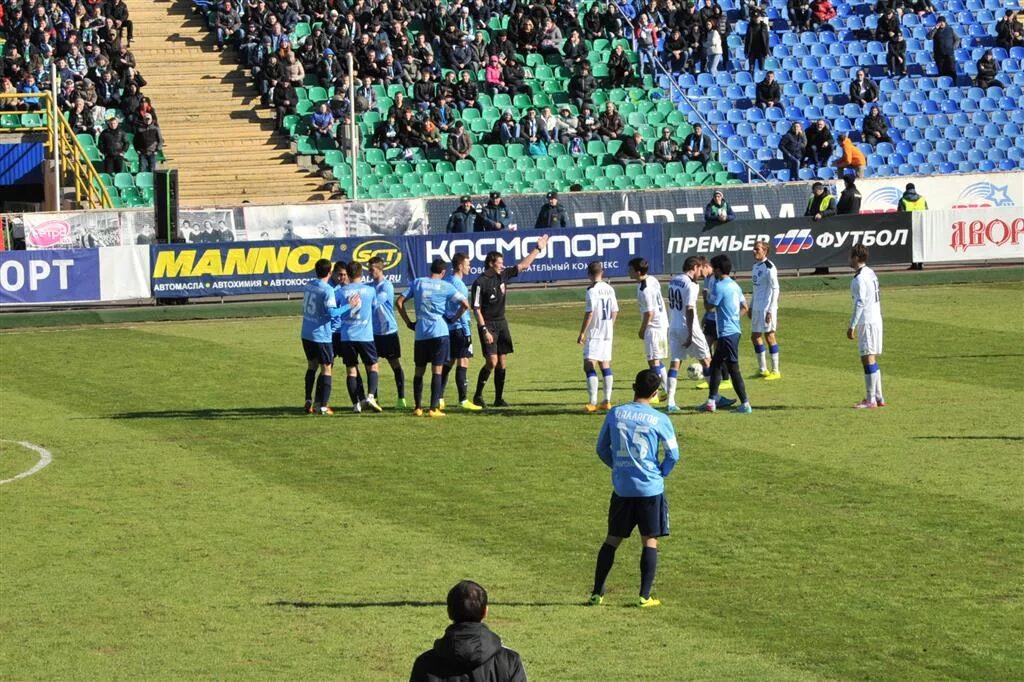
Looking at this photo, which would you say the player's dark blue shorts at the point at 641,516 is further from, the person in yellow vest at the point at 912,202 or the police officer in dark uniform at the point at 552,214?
the person in yellow vest at the point at 912,202

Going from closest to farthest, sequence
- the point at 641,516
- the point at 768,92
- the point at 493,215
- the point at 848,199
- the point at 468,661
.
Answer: the point at 468,661
the point at 641,516
the point at 493,215
the point at 848,199
the point at 768,92

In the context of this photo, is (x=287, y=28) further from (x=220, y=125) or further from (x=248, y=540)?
(x=248, y=540)

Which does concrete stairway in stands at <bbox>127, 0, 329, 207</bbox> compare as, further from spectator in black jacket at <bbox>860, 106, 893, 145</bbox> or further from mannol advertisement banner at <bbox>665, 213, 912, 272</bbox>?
spectator in black jacket at <bbox>860, 106, 893, 145</bbox>

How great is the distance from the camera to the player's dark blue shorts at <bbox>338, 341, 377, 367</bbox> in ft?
77.3

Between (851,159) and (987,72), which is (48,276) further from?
(987,72)

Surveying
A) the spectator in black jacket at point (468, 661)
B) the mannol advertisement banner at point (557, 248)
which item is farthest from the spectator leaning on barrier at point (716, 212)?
the spectator in black jacket at point (468, 661)

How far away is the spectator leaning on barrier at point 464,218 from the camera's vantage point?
39000 millimetres

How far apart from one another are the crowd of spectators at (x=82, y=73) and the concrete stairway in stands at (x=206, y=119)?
5.77 ft

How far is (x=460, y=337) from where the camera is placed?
23.7m

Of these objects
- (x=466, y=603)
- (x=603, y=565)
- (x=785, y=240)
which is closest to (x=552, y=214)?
(x=785, y=240)

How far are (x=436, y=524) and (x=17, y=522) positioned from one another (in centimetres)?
453

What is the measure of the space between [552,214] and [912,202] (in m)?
9.06

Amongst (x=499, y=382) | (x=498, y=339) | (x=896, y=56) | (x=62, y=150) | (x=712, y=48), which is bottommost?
(x=499, y=382)

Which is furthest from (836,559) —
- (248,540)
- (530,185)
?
(530,185)
